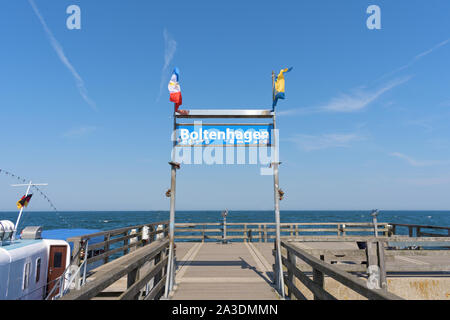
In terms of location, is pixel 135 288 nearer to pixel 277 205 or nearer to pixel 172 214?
pixel 172 214

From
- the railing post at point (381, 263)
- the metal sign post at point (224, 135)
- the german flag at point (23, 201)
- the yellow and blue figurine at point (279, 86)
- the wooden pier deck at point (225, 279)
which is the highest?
the yellow and blue figurine at point (279, 86)

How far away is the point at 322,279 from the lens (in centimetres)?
404

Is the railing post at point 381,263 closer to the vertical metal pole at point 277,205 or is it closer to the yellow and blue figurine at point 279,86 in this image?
the vertical metal pole at point 277,205

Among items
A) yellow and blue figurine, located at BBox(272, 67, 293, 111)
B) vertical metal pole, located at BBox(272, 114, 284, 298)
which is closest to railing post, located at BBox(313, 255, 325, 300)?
vertical metal pole, located at BBox(272, 114, 284, 298)

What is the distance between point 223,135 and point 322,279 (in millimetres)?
4076

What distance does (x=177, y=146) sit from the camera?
22.6ft

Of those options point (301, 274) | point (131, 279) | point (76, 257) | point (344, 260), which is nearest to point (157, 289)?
point (131, 279)

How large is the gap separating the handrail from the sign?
263cm

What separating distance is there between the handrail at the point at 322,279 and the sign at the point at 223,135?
2.63m

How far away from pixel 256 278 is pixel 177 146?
424 cm

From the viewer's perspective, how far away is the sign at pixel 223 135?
6.92m

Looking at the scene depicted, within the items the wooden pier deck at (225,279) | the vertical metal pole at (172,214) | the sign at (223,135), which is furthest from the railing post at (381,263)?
the vertical metal pole at (172,214)
